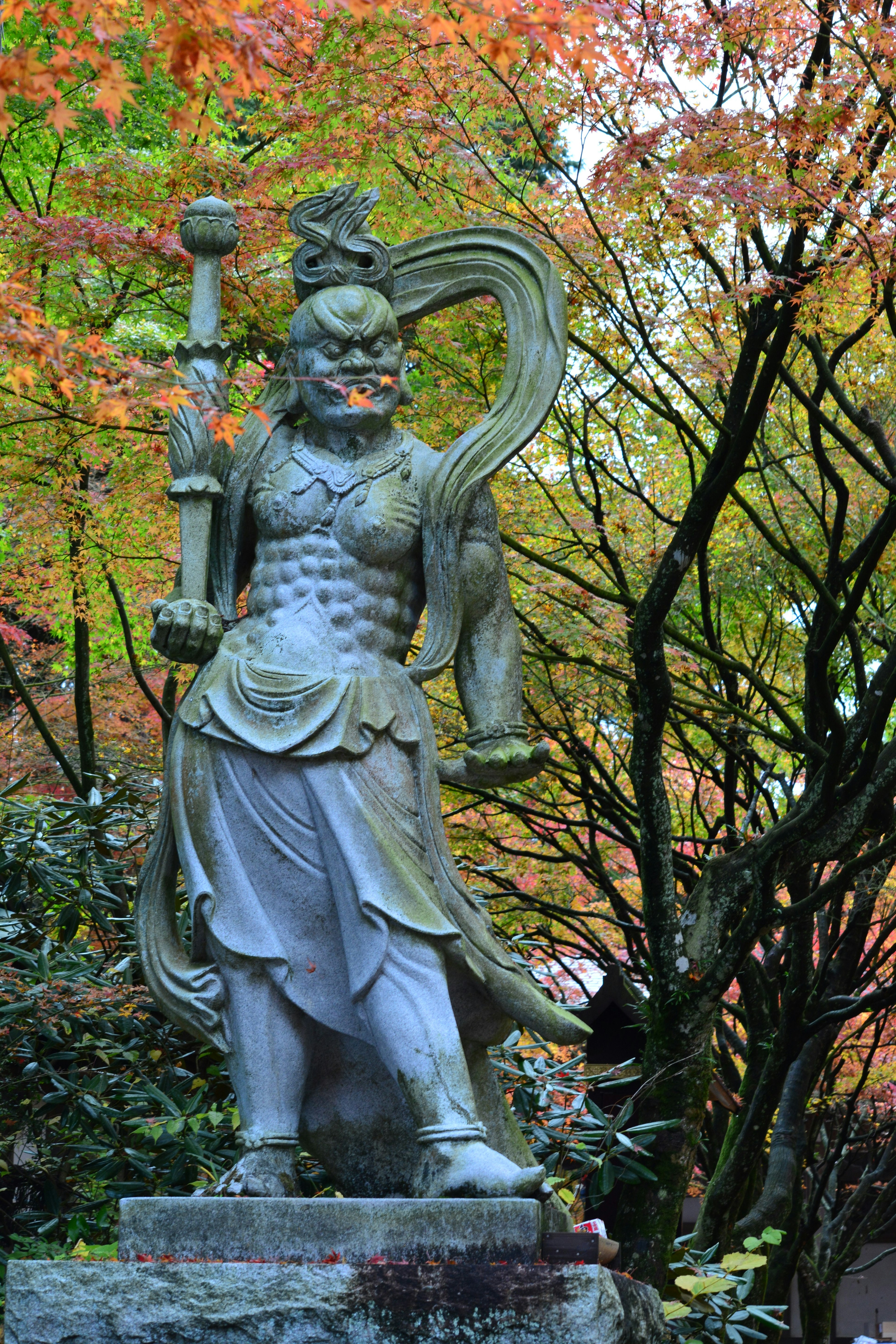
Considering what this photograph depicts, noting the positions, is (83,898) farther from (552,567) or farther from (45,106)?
(45,106)

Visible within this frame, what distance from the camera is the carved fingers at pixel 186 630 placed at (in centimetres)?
379

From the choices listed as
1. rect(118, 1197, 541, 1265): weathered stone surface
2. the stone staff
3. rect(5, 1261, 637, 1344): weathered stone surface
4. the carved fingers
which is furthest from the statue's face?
rect(5, 1261, 637, 1344): weathered stone surface

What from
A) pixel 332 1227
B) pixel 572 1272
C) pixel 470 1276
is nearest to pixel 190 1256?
pixel 332 1227

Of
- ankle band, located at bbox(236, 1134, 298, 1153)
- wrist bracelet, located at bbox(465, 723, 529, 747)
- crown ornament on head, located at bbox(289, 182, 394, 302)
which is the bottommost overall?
ankle band, located at bbox(236, 1134, 298, 1153)

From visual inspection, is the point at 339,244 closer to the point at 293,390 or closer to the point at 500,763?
the point at 293,390

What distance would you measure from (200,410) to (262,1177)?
196 centimetres

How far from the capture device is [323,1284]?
301 cm

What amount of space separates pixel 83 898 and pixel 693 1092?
10.1ft

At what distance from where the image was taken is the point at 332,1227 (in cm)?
314

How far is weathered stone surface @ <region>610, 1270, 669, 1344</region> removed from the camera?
325cm

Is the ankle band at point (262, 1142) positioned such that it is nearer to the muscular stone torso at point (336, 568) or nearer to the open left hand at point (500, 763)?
the open left hand at point (500, 763)

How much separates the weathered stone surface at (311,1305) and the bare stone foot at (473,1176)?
0.19m

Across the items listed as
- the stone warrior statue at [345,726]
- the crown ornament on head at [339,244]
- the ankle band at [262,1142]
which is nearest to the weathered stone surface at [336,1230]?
the stone warrior statue at [345,726]

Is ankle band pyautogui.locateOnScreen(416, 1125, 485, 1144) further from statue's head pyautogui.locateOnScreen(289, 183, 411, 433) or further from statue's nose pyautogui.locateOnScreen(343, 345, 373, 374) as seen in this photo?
statue's nose pyautogui.locateOnScreen(343, 345, 373, 374)
